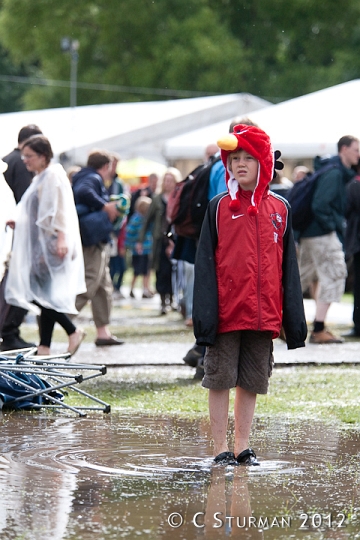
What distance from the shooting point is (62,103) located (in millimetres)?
49469

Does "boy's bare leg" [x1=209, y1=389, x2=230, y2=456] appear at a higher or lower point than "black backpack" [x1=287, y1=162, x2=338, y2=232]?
lower

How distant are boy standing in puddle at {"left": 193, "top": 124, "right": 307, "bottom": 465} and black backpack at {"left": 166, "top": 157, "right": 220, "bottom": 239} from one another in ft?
10.0

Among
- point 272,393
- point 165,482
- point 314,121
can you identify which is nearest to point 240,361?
point 165,482

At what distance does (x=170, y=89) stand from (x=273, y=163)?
4108 centimetres

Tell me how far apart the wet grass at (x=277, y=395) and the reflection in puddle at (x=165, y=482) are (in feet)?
1.24

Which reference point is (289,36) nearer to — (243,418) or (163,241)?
(163,241)

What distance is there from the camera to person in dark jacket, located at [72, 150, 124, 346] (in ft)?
37.7

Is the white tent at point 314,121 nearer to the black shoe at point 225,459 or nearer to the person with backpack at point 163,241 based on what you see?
the person with backpack at point 163,241

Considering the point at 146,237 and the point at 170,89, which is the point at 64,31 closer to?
the point at 170,89

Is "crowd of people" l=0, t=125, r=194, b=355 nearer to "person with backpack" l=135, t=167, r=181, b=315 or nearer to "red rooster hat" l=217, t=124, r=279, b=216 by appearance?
"red rooster hat" l=217, t=124, r=279, b=216

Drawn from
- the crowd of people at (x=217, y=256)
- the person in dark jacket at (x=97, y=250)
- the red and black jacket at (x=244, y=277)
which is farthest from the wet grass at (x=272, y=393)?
the person in dark jacket at (x=97, y=250)

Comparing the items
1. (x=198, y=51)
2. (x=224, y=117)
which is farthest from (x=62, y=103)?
(x=224, y=117)

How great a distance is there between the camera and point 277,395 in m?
8.31

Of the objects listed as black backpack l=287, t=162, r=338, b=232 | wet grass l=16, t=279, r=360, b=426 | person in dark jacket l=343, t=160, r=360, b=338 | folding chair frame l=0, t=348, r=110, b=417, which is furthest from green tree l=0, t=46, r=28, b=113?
folding chair frame l=0, t=348, r=110, b=417
